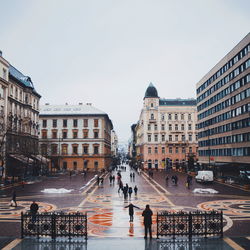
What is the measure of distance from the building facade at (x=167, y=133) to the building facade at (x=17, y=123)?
42915 millimetres

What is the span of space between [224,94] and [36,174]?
41.0 m

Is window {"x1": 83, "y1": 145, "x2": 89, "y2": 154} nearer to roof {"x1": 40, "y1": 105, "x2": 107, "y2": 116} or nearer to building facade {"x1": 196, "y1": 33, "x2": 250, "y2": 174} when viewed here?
roof {"x1": 40, "y1": 105, "x2": 107, "y2": 116}

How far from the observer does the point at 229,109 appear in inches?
2132

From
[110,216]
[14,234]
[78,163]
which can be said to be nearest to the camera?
[14,234]

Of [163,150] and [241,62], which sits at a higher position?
[241,62]

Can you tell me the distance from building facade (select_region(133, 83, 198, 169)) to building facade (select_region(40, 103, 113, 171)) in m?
20.0

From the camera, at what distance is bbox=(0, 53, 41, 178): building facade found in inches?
1780

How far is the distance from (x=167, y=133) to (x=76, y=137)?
3135 cm

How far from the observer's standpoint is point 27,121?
56312 mm

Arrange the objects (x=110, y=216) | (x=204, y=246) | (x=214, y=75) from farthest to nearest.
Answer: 1. (x=214, y=75)
2. (x=110, y=216)
3. (x=204, y=246)

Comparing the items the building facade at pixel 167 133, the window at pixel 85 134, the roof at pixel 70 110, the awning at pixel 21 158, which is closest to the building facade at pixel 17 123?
the awning at pixel 21 158

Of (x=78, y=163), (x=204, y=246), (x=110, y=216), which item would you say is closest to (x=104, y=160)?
(x=78, y=163)

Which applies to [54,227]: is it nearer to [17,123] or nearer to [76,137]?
[17,123]

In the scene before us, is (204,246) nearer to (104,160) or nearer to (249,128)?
(249,128)
